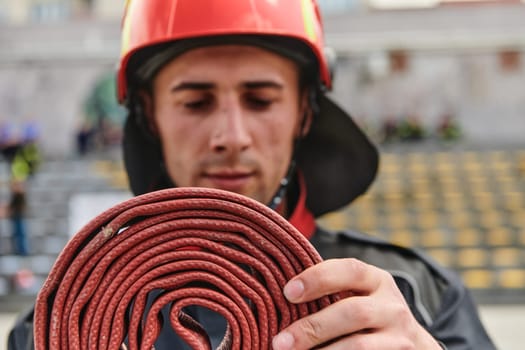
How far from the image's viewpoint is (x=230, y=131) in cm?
126

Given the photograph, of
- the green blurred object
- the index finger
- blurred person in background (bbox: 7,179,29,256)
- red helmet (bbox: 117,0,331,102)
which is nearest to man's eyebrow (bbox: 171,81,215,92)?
red helmet (bbox: 117,0,331,102)

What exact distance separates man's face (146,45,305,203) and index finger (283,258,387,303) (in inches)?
18.6

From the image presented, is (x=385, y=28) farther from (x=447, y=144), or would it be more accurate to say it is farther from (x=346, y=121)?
(x=346, y=121)

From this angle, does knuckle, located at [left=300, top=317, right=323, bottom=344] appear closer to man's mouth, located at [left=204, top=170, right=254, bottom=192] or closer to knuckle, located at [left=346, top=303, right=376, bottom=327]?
knuckle, located at [left=346, top=303, right=376, bottom=327]

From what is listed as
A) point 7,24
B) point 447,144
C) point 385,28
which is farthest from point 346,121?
point 7,24

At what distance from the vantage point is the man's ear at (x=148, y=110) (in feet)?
4.88

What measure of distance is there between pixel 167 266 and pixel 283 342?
179mm

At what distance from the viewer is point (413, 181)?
12.7m

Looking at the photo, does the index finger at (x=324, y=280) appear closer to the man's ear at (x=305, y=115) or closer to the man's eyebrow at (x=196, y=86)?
the man's eyebrow at (x=196, y=86)

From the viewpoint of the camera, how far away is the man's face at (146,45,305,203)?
49.7 inches

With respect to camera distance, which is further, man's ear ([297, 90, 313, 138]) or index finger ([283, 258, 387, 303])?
man's ear ([297, 90, 313, 138])

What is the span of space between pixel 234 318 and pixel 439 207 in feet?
35.9

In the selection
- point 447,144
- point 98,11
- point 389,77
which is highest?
point 98,11

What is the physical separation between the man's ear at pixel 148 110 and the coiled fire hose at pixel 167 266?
642mm
